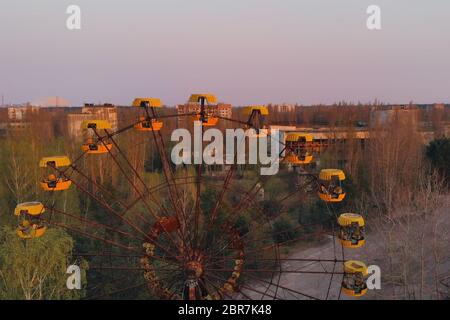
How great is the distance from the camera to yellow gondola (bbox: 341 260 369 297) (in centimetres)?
744

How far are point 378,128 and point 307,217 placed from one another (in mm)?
8995

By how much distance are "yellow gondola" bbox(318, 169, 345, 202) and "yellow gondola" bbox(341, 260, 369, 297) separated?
5.03 feet

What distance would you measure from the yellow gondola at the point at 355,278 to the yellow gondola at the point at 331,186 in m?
1.53

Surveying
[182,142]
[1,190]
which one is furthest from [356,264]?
[182,142]

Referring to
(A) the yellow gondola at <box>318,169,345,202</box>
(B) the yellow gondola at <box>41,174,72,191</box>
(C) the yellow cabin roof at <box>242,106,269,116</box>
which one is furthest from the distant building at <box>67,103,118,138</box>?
(A) the yellow gondola at <box>318,169,345,202</box>

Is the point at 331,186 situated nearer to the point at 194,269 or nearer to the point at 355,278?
the point at 355,278

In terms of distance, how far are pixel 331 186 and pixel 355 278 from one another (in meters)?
2.12

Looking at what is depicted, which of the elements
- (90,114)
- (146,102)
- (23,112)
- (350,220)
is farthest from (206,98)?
(23,112)

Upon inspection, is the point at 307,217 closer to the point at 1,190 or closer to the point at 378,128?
the point at 378,128

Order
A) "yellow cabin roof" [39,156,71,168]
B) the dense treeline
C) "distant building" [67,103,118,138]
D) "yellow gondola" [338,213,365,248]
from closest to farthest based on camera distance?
"yellow cabin roof" [39,156,71,168]
"yellow gondola" [338,213,365,248]
the dense treeline
"distant building" [67,103,118,138]

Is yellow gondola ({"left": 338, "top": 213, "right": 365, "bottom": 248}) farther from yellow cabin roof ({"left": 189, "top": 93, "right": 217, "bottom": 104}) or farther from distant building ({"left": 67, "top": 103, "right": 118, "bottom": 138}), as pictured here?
distant building ({"left": 67, "top": 103, "right": 118, "bottom": 138})

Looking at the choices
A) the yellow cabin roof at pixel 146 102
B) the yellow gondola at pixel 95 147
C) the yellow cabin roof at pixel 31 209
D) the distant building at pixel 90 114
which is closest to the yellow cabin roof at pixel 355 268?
the yellow cabin roof at pixel 146 102

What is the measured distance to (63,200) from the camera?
16875mm
